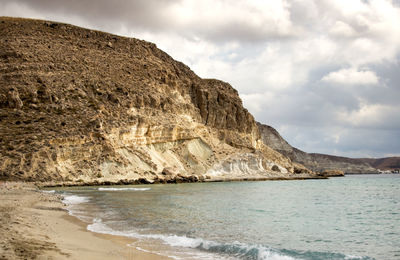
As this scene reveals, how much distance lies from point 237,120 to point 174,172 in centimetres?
3508

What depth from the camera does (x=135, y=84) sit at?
249 feet

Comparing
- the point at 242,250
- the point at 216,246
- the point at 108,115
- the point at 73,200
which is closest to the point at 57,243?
the point at 216,246

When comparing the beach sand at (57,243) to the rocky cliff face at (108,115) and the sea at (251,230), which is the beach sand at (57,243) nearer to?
the sea at (251,230)

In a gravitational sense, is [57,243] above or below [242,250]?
above

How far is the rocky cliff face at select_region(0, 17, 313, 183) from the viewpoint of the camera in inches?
2159

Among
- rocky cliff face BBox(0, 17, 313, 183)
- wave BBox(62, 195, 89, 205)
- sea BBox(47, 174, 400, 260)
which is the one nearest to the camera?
sea BBox(47, 174, 400, 260)

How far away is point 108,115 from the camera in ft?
214

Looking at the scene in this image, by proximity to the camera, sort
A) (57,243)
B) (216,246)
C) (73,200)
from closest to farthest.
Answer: (57,243)
(216,246)
(73,200)

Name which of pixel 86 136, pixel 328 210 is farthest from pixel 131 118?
pixel 328 210

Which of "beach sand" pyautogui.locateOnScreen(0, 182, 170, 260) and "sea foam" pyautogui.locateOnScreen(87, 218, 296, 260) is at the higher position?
"beach sand" pyautogui.locateOnScreen(0, 182, 170, 260)

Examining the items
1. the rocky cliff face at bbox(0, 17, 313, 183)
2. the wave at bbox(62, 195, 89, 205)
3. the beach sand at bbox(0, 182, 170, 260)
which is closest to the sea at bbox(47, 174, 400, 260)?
the beach sand at bbox(0, 182, 170, 260)

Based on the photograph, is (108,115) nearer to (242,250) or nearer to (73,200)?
(73,200)

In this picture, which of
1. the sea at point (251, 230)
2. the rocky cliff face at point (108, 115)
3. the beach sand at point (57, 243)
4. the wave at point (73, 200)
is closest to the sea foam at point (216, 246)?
the sea at point (251, 230)

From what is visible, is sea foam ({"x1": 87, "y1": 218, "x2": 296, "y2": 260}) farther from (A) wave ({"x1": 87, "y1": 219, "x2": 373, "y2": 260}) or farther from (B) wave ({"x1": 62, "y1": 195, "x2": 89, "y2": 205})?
(B) wave ({"x1": 62, "y1": 195, "x2": 89, "y2": 205})
